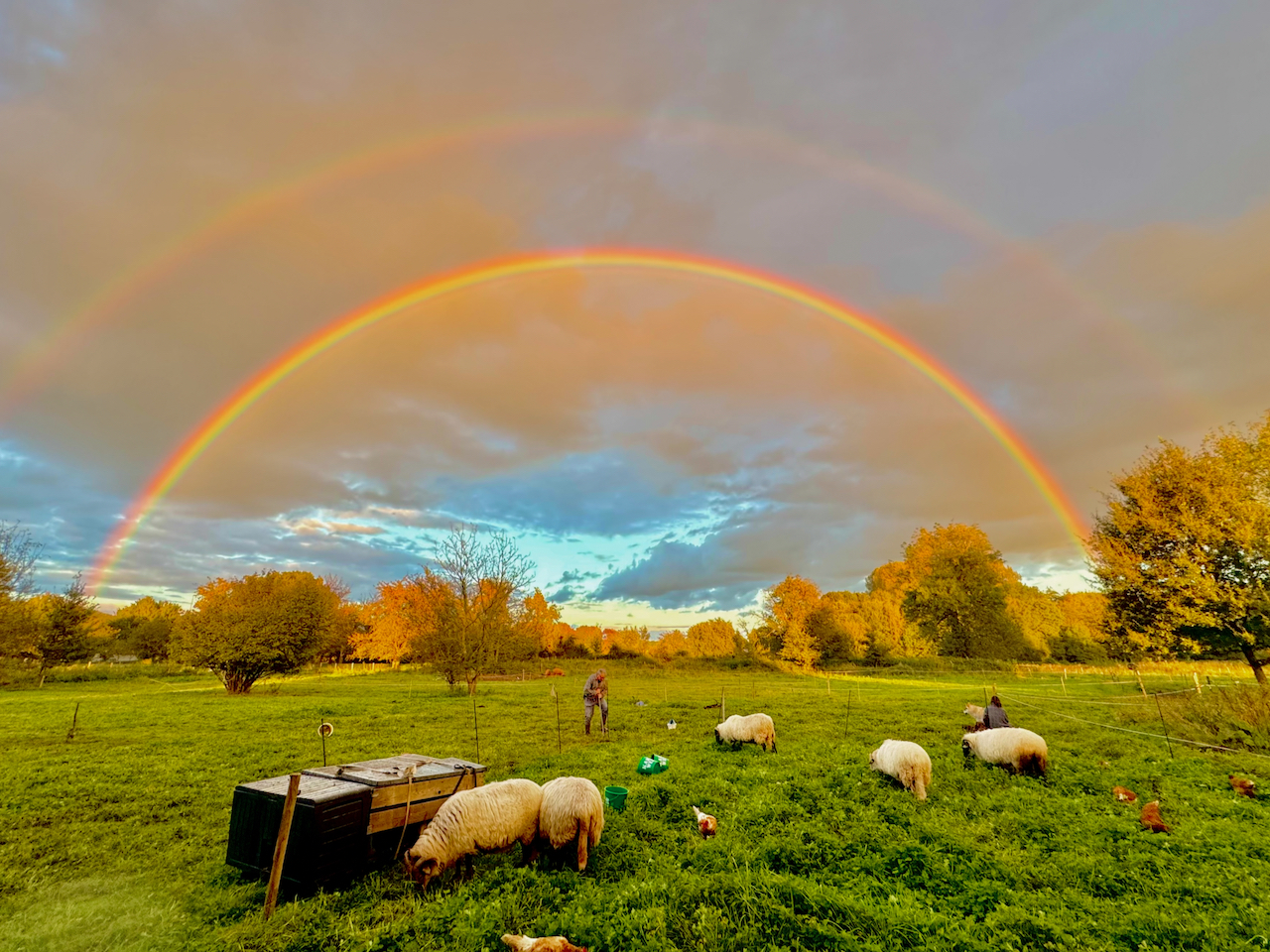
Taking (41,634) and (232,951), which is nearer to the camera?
(232,951)

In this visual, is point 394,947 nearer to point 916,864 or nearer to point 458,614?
point 916,864

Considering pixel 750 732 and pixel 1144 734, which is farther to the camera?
pixel 1144 734

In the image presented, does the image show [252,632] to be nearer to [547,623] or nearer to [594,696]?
[594,696]

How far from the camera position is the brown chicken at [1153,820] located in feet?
30.1

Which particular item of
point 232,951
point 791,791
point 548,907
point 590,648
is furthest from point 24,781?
point 590,648

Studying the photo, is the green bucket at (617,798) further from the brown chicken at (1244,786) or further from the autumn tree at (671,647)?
the autumn tree at (671,647)

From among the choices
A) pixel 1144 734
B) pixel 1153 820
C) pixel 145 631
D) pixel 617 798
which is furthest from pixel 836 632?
pixel 145 631

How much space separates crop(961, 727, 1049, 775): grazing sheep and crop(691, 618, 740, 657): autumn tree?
210 ft

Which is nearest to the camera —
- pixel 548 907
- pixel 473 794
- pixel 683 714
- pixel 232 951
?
pixel 232 951

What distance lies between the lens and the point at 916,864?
7.92 metres

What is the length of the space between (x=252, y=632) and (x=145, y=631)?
61710 millimetres

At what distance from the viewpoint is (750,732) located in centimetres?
1603

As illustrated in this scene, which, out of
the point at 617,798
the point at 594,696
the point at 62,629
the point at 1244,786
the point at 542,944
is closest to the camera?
the point at 542,944

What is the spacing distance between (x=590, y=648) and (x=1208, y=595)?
2776 inches
